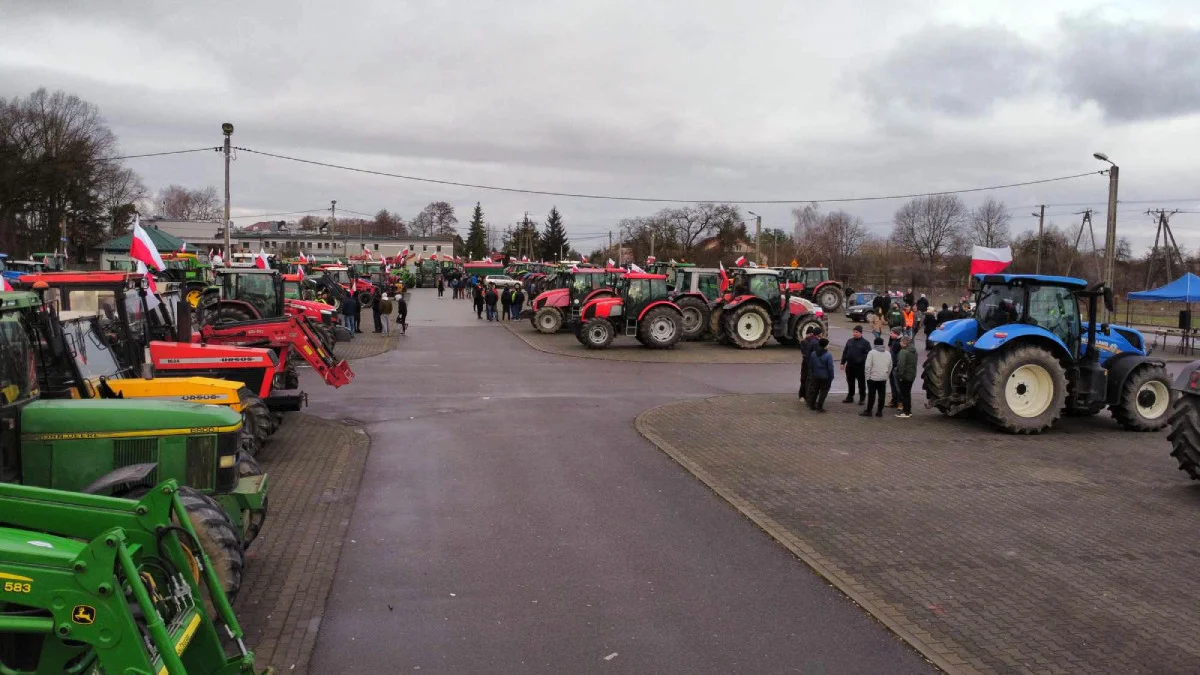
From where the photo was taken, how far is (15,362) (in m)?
5.50

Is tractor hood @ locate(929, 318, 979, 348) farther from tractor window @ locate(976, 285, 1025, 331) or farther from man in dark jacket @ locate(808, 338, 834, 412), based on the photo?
man in dark jacket @ locate(808, 338, 834, 412)

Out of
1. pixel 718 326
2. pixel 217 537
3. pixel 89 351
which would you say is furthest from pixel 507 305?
pixel 217 537

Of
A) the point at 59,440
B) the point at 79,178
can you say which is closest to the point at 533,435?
the point at 59,440

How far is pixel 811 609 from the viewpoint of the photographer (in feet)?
19.3

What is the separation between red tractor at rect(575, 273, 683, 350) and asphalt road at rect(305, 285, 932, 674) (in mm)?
10899

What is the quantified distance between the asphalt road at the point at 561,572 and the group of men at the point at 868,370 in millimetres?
3589

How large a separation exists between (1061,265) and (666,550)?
63933 mm

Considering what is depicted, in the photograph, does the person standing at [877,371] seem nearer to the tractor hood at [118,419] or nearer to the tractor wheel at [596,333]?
the tractor hood at [118,419]

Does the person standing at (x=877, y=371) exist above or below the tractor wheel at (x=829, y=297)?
below

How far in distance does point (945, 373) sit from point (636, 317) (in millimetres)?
11540

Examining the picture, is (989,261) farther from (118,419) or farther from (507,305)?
(507,305)

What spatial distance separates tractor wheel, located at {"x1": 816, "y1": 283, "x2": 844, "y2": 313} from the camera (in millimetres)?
41688

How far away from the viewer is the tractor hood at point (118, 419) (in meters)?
5.54

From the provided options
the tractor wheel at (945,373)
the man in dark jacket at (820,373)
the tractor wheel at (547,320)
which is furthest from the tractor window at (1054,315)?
the tractor wheel at (547,320)
